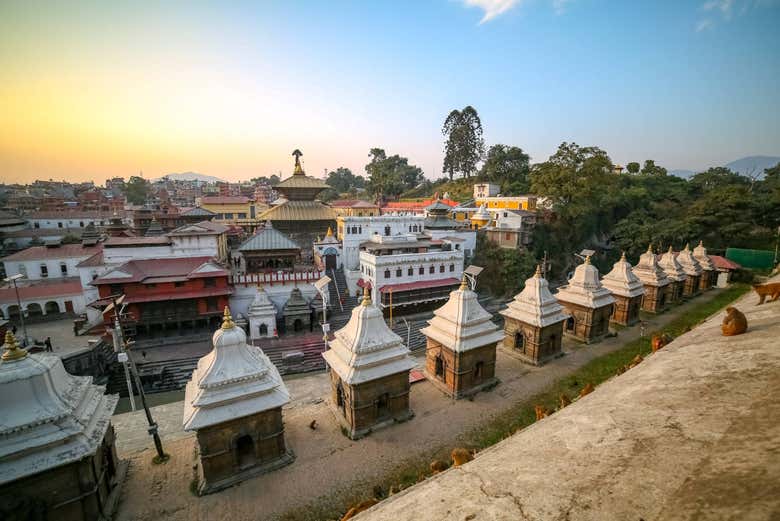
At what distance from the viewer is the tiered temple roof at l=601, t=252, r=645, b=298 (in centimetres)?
2066

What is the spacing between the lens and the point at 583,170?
38.2 m

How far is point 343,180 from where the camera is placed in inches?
3895

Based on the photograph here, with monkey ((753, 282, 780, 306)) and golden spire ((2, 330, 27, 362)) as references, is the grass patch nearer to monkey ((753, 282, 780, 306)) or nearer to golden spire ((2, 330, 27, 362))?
monkey ((753, 282, 780, 306))

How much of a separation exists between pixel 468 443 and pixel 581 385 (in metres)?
6.64

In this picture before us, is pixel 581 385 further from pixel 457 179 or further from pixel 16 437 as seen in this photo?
pixel 457 179

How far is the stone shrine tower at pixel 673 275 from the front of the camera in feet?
81.0

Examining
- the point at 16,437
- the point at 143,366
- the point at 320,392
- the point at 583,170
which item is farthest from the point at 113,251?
the point at 583,170

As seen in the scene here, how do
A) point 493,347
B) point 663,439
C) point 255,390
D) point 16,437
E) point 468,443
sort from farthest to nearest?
1. point 493,347
2. point 468,443
3. point 255,390
4. point 16,437
5. point 663,439

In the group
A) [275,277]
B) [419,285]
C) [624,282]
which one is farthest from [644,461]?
[275,277]

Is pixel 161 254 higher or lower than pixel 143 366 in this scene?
higher

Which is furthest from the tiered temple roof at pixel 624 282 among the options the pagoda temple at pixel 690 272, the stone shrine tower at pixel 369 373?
the stone shrine tower at pixel 369 373

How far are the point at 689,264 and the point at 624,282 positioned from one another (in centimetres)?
1172

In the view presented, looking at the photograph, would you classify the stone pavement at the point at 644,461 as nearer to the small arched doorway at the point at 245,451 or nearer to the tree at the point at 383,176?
the small arched doorway at the point at 245,451

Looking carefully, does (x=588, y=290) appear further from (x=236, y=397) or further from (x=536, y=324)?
(x=236, y=397)
